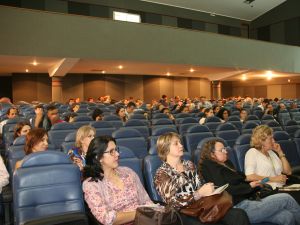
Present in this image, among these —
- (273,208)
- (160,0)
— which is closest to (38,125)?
(273,208)

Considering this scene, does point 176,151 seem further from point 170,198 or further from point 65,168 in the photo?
point 65,168

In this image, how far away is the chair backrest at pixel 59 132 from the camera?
214 inches

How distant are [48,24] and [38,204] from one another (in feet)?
33.7

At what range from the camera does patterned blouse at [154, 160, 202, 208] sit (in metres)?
2.75

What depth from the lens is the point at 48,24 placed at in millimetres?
11867

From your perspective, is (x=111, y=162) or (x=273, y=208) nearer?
(x=111, y=162)

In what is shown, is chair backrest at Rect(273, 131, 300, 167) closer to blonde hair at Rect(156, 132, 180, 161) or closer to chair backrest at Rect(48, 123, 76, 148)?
blonde hair at Rect(156, 132, 180, 161)

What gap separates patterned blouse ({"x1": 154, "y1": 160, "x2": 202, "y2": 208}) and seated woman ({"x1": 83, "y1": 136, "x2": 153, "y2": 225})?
18 cm

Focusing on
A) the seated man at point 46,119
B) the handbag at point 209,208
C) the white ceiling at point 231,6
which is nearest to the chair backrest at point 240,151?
the handbag at point 209,208

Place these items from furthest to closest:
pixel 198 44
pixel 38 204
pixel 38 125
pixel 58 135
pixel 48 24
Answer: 1. pixel 198 44
2. pixel 48 24
3. pixel 38 125
4. pixel 58 135
5. pixel 38 204

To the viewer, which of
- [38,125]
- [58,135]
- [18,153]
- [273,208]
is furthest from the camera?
[38,125]

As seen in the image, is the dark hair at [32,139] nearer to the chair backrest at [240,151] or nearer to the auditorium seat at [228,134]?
the chair backrest at [240,151]

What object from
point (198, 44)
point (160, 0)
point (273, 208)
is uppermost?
point (160, 0)

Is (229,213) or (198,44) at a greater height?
(198,44)
